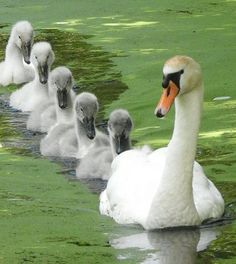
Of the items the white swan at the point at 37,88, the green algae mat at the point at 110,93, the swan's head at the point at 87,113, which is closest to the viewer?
the green algae mat at the point at 110,93

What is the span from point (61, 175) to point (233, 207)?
1603 mm

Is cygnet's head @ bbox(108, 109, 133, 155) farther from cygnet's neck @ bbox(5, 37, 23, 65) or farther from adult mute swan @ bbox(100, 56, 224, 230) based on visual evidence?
cygnet's neck @ bbox(5, 37, 23, 65)

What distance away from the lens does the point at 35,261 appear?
6.06 meters

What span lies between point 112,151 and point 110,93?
2445 mm

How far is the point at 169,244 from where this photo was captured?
20.7 feet

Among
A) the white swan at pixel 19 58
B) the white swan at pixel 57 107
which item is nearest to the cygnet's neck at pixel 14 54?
the white swan at pixel 19 58

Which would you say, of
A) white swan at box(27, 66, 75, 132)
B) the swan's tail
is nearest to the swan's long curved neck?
the swan's tail

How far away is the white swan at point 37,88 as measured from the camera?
10.5 metres

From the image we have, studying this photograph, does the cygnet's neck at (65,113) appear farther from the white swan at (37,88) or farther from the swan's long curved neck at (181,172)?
the swan's long curved neck at (181,172)

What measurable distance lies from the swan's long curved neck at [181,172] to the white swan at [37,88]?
400cm

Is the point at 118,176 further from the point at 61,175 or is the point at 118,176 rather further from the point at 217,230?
the point at 61,175

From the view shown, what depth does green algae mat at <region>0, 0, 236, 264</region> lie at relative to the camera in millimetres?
6375

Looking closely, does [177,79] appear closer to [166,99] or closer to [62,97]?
[166,99]

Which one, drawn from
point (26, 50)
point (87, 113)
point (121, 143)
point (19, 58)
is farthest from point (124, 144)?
point (19, 58)
